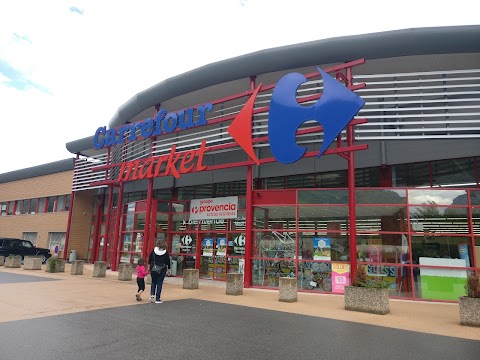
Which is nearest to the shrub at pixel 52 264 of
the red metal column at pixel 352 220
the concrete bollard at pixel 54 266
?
the concrete bollard at pixel 54 266

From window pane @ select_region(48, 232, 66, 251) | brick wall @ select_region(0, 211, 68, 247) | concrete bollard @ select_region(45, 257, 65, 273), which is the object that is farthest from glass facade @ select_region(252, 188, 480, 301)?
brick wall @ select_region(0, 211, 68, 247)

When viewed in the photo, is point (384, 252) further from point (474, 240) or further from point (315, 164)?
point (315, 164)

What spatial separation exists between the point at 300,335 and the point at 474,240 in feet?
32.7

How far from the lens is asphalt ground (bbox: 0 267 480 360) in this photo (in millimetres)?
6094

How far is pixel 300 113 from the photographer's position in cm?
1518

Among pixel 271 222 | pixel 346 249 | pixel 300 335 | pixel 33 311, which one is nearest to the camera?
pixel 300 335

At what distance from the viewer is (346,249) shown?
49.0 ft

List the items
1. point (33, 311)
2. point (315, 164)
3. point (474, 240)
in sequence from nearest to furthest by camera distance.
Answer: point (33, 311) < point (474, 240) < point (315, 164)

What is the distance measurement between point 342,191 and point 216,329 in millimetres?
9406

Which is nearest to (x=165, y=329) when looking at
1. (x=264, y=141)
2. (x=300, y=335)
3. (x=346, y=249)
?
(x=300, y=335)

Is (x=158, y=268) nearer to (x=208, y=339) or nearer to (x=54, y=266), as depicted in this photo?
(x=208, y=339)

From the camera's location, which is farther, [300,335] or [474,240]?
[474,240]

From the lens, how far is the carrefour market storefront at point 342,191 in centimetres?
1412

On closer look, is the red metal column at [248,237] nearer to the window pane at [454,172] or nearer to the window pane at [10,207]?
the window pane at [454,172]
